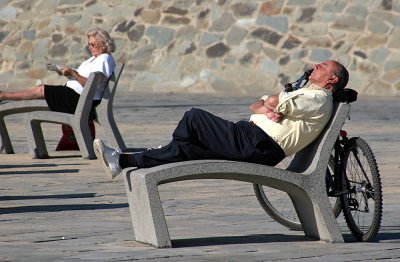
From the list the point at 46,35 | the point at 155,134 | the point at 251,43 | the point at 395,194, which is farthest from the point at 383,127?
the point at 46,35

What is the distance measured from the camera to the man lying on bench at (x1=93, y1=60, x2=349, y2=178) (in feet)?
25.6

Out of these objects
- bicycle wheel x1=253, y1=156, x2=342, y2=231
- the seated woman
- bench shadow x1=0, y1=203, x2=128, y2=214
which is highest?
bicycle wheel x1=253, y1=156, x2=342, y2=231

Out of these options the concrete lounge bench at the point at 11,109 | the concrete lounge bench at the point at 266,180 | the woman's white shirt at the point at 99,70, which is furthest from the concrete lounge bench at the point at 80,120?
the concrete lounge bench at the point at 266,180

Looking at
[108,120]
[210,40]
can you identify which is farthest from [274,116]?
[210,40]

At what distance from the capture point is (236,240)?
25.8ft

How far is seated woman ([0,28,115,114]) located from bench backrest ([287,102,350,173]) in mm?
6196

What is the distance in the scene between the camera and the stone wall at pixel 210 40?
25.8 metres

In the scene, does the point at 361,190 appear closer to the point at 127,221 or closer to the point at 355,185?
the point at 355,185

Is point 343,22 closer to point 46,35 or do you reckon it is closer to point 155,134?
point 46,35

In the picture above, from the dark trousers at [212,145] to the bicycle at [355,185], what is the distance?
1.53 feet

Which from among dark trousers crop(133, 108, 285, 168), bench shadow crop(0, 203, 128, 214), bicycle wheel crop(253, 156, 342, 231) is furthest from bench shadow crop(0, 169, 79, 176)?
dark trousers crop(133, 108, 285, 168)

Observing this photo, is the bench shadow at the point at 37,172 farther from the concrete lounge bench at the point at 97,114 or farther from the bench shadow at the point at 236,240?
the bench shadow at the point at 236,240

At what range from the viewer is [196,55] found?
27.3 m

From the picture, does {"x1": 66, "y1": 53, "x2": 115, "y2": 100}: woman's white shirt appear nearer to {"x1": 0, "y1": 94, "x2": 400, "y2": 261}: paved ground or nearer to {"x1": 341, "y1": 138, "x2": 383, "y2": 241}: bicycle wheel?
{"x1": 0, "y1": 94, "x2": 400, "y2": 261}: paved ground
